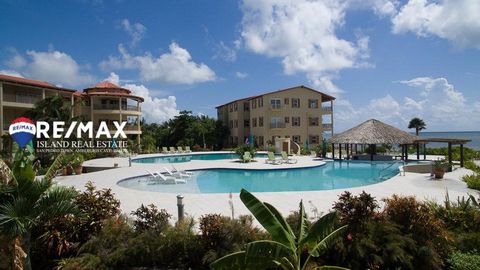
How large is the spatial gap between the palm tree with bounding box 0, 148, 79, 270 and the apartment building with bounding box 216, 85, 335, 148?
35.2 m

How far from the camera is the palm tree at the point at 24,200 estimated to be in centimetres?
523

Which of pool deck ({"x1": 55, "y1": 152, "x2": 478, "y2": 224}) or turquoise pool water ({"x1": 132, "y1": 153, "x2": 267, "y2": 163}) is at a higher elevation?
turquoise pool water ({"x1": 132, "y1": 153, "x2": 267, "y2": 163})

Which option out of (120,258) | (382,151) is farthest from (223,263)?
(382,151)

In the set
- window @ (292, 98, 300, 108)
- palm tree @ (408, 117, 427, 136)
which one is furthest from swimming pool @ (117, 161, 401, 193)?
palm tree @ (408, 117, 427, 136)

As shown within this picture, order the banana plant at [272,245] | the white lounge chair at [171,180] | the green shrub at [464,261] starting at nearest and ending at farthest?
the banana plant at [272,245], the green shrub at [464,261], the white lounge chair at [171,180]

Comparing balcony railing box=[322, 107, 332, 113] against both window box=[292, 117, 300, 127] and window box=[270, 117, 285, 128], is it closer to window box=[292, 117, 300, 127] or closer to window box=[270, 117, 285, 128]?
window box=[292, 117, 300, 127]

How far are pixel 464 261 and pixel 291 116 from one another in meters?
37.4

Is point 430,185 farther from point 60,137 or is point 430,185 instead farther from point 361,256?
point 60,137

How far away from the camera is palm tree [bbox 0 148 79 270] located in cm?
523

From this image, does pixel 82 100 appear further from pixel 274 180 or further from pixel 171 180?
pixel 274 180

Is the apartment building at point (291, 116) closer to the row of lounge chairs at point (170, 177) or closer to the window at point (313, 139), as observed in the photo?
the window at point (313, 139)

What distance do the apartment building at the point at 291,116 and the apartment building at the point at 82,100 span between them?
17.1 m

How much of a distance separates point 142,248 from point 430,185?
14.1 m

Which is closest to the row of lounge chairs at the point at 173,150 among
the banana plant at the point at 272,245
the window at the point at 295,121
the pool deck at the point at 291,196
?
the window at the point at 295,121
